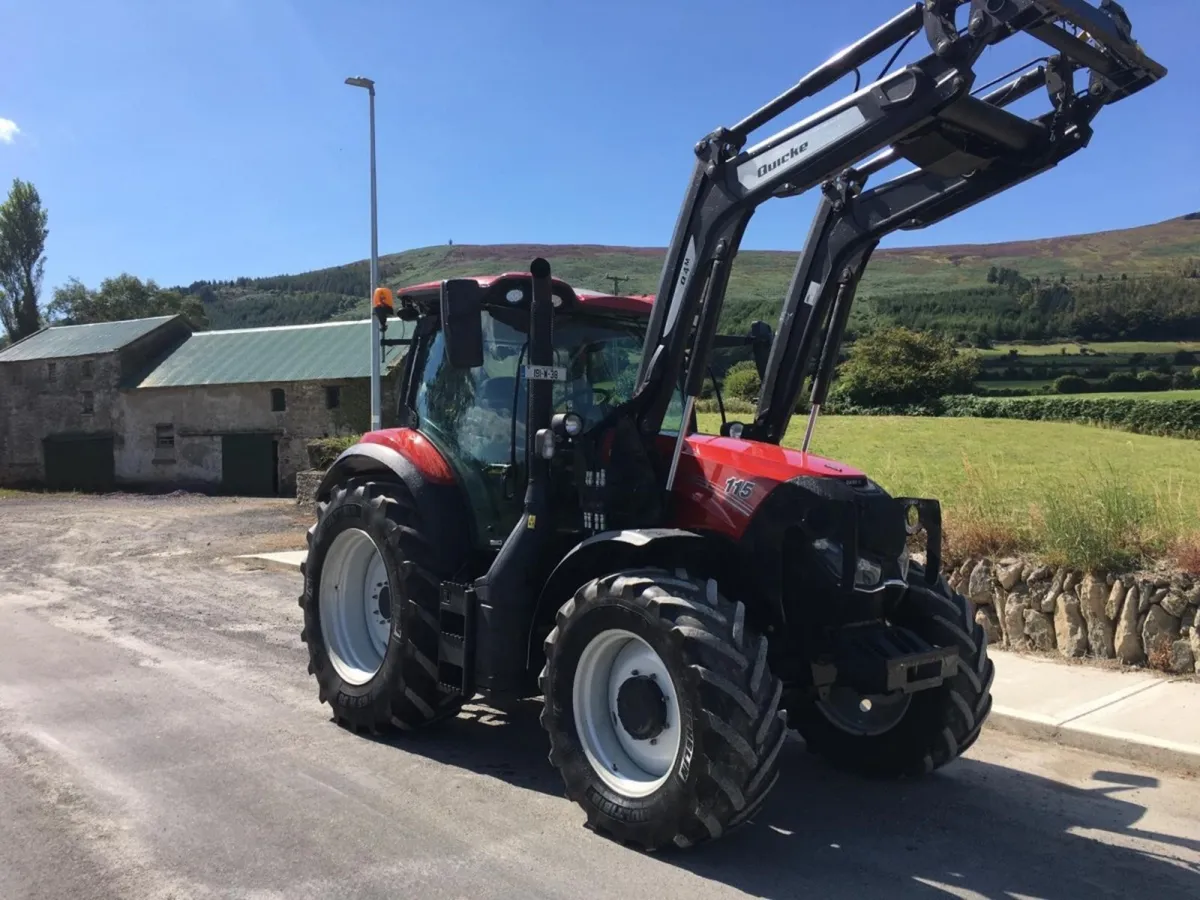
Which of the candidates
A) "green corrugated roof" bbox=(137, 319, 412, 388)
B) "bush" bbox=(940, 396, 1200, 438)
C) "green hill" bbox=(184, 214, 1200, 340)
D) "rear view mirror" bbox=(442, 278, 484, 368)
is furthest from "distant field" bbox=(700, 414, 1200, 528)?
"green hill" bbox=(184, 214, 1200, 340)

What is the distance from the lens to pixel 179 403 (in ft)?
117

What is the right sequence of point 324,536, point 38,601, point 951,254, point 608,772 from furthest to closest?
point 951,254 < point 38,601 < point 324,536 < point 608,772

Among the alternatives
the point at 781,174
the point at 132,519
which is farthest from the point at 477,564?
the point at 132,519

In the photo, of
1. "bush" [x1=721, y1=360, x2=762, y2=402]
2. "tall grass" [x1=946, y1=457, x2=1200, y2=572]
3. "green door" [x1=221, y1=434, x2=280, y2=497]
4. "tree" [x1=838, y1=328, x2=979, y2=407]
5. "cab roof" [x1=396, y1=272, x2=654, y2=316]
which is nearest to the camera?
"cab roof" [x1=396, y1=272, x2=654, y2=316]

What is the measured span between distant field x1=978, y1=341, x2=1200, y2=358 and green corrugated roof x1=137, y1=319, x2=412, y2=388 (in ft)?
168

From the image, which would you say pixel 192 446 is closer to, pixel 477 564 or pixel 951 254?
pixel 477 564

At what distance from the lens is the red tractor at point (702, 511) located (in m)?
4.08

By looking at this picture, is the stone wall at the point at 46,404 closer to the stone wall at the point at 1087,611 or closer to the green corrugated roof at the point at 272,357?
the green corrugated roof at the point at 272,357

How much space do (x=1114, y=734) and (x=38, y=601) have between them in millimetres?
10881

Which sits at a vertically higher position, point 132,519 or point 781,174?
point 781,174

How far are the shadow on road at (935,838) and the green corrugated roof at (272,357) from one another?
27.4 meters

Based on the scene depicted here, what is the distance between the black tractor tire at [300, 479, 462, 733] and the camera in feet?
18.2

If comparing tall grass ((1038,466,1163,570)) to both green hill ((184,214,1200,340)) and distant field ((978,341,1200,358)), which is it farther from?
distant field ((978,341,1200,358))

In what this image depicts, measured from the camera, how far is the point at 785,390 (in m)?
5.69
